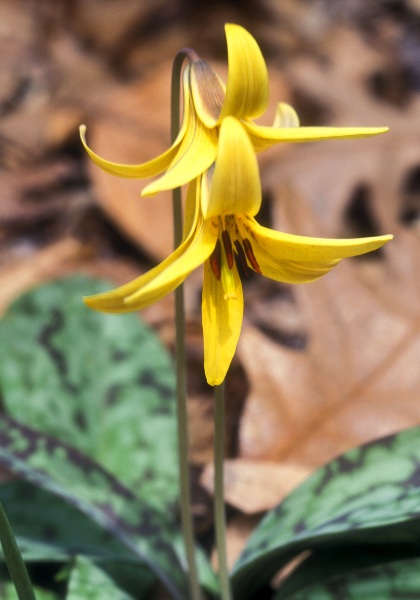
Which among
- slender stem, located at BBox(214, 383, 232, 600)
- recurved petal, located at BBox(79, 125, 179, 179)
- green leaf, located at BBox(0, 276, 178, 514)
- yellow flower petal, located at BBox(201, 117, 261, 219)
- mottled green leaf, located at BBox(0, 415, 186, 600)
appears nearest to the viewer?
yellow flower petal, located at BBox(201, 117, 261, 219)

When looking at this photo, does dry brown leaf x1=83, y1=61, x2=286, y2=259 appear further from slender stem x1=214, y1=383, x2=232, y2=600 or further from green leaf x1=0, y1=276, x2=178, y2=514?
slender stem x1=214, y1=383, x2=232, y2=600

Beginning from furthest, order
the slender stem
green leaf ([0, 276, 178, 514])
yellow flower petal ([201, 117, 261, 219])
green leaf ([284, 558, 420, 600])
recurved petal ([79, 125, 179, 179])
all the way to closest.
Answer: green leaf ([0, 276, 178, 514])
green leaf ([284, 558, 420, 600])
the slender stem
recurved petal ([79, 125, 179, 179])
yellow flower petal ([201, 117, 261, 219])

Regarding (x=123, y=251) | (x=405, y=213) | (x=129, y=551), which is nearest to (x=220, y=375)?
(x=129, y=551)

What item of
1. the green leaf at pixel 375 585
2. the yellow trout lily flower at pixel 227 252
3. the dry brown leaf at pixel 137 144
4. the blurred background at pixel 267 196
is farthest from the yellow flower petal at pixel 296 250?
the dry brown leaf at pixel 137 144

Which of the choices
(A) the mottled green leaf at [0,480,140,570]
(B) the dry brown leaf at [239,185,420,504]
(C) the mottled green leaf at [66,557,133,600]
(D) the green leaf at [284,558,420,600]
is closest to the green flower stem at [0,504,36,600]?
(C) the mottled green leaf at [66,557,133,600]

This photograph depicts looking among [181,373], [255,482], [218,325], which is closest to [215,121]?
[218,325]

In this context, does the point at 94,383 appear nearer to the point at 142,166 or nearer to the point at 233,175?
the point at 142,166

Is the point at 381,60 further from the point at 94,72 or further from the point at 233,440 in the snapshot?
the point at 233,440
